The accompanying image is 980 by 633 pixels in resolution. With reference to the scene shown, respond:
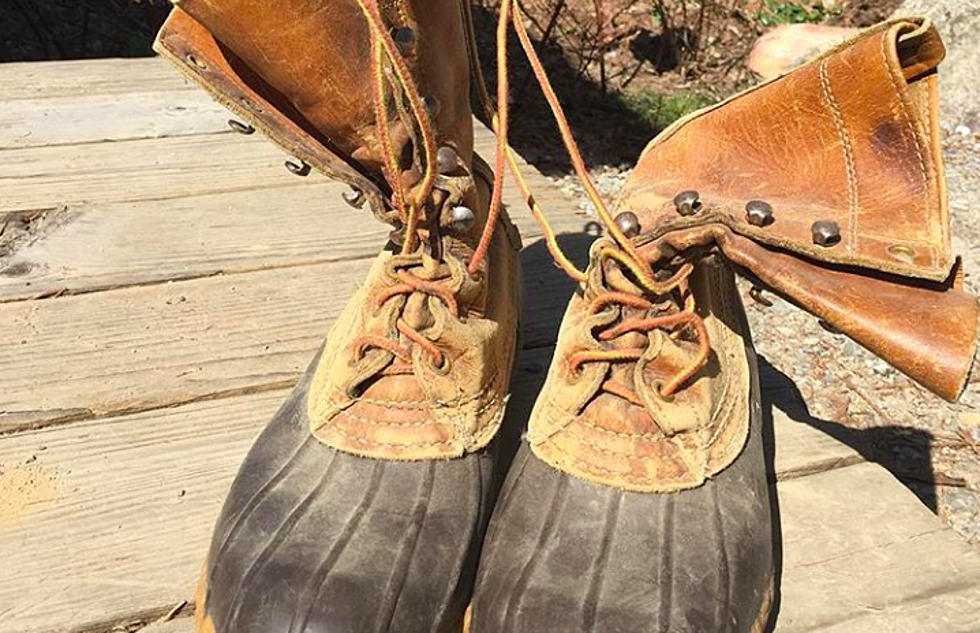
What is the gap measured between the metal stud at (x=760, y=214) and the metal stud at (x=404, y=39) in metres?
0.33

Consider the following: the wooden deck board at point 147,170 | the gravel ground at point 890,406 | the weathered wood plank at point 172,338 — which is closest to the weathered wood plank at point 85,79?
the wooden deck board at point 147,170

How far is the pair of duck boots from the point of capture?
2.47ft

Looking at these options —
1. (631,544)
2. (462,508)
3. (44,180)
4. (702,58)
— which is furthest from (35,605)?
(702,58)

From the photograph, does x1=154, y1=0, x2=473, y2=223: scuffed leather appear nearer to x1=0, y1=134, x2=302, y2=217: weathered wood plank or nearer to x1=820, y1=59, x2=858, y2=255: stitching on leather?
x1=820, y1=59, x2=858, y2=255: stitching on leather

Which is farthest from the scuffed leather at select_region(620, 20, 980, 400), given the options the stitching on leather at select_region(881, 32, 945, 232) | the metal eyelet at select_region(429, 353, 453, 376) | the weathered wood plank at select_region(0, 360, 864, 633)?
the weathered wood plank at select_region(0, 360, 864, 633)

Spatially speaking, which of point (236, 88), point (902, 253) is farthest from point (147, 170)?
point (902, 253)

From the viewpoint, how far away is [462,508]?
2.81ft

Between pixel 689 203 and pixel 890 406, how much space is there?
120 centimetres

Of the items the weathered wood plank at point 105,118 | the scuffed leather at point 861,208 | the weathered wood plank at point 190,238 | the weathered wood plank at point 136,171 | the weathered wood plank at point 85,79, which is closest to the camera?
the scuffed leather at point 861,208

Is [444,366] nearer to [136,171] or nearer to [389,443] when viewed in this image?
[389,443]

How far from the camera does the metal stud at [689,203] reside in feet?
2.68

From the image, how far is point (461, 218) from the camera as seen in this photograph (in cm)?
89

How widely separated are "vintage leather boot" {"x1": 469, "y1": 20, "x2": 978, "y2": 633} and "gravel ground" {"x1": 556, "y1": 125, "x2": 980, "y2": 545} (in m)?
0.46

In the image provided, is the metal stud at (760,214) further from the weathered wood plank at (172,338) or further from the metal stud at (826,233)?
the weathered wood plank at (172,338)
